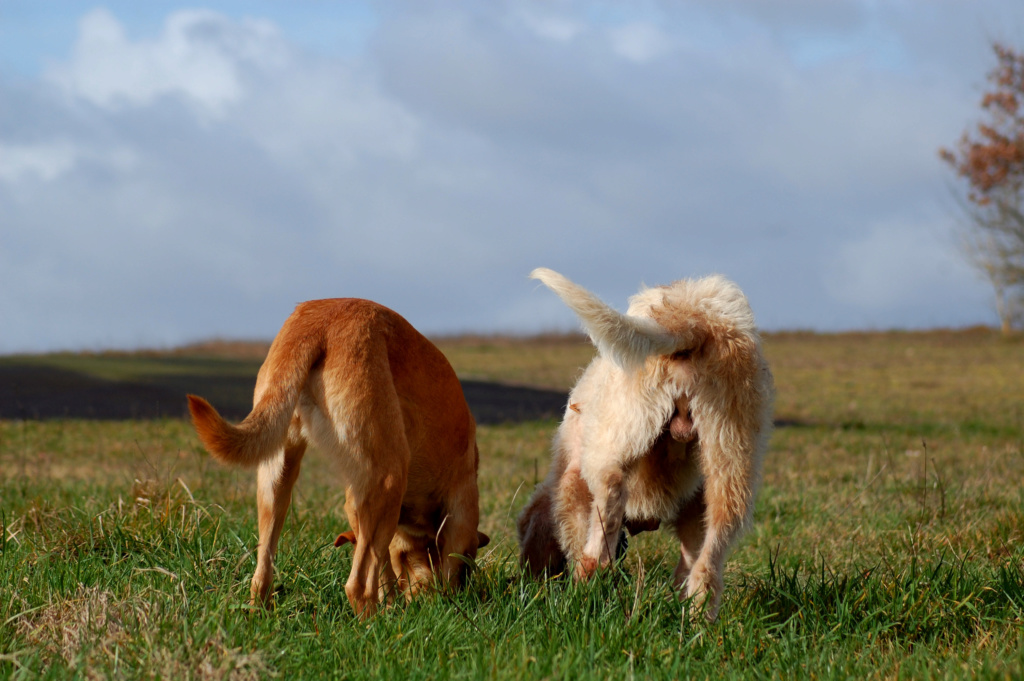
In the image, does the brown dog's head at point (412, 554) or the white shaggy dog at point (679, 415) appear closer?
the white shaggy dog at point (679, 415)

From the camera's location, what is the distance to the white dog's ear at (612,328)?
304 cm

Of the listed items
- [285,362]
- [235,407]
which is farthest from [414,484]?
[235,407]

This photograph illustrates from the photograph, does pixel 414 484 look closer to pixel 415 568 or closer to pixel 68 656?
pixel 415 568

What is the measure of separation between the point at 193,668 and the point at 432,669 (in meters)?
0.69

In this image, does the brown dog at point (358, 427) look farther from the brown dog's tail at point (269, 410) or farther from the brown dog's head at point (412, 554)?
the brown dog's head at point (412, 554)

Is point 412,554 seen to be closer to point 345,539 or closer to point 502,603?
point 345,539

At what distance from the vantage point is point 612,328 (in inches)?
121

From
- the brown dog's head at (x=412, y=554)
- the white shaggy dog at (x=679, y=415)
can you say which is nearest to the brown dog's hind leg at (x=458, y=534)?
the brown dog's head at (x=412, y=554)

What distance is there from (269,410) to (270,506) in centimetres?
43

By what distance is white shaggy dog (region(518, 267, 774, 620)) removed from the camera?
10.4 feet

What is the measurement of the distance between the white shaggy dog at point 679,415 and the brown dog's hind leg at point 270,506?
1.10m

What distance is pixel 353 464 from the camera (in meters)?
3.01

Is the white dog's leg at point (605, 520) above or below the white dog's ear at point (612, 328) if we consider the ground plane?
below

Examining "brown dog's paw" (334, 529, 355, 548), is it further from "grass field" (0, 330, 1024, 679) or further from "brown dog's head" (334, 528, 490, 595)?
"brown dog's head" (334, 528, 490, 595)
